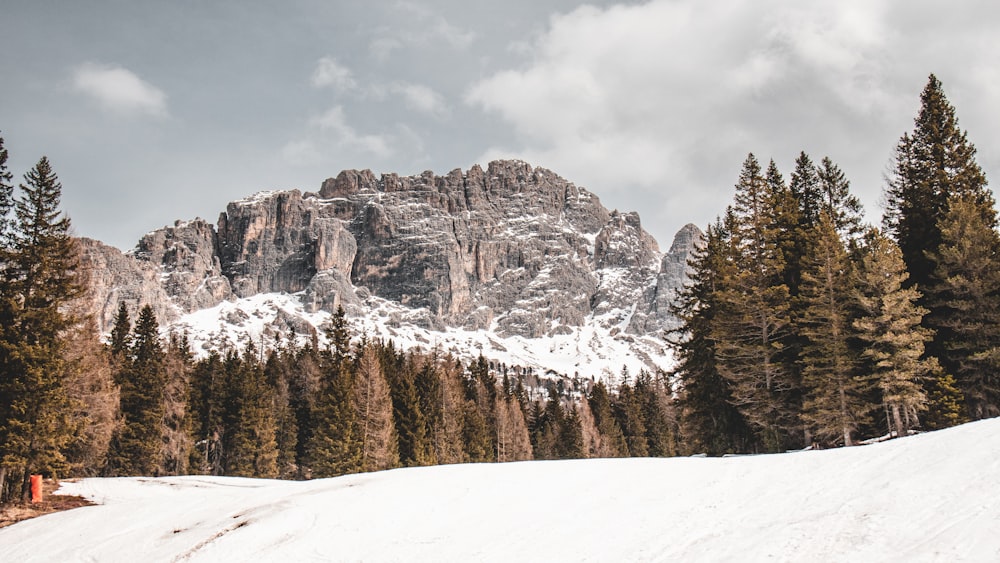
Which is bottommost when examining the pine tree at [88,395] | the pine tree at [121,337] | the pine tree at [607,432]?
the pine tree at [607,432]

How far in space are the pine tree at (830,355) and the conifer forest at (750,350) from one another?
0.32 ft

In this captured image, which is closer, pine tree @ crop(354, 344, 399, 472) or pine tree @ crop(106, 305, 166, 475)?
pine tree @ crop(106, 305, 166, 475)

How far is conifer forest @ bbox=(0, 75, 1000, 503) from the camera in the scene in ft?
79.6

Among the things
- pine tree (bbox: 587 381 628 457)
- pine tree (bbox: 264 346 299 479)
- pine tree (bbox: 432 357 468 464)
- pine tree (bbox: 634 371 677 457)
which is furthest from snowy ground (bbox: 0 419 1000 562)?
pine tree (bbox: 634 371 677 457)

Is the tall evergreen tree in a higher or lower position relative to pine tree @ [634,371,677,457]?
higher

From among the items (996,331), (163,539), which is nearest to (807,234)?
(996,331)

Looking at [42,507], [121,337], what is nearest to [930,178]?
[42,507]

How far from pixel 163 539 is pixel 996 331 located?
1212 inches

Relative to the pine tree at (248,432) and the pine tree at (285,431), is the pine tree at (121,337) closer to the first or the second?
the pine tree at (248,432)

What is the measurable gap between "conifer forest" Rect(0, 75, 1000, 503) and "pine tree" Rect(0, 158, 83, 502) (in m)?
0.07

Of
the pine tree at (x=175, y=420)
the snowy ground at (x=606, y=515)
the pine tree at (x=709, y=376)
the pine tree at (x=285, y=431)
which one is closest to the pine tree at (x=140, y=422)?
the pine tree at (x=175, y=420)

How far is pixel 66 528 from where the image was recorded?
1858 cm

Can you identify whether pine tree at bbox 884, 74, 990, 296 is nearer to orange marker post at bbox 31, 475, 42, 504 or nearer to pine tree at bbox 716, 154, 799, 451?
pine tree at bbox 716, 154, 799, 451

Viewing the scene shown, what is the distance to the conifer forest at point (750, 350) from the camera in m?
24.2
